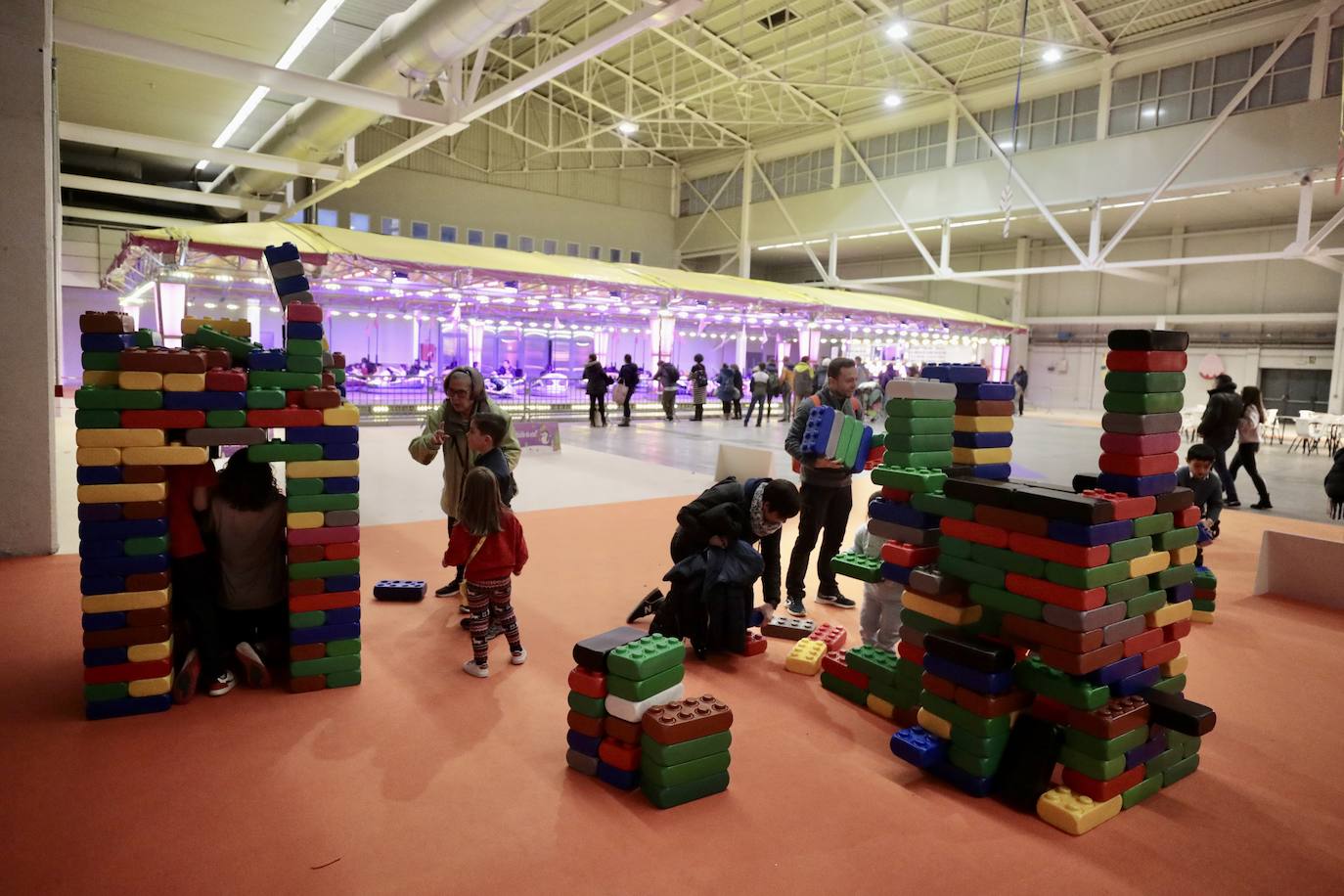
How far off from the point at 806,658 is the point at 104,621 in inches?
123

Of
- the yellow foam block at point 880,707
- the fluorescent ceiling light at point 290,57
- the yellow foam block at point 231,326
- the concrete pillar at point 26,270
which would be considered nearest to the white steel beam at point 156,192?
the fluorescent ceiling light at point 290,57

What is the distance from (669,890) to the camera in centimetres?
219

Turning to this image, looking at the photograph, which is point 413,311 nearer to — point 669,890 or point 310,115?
point 310,115

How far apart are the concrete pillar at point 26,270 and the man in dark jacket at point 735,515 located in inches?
182

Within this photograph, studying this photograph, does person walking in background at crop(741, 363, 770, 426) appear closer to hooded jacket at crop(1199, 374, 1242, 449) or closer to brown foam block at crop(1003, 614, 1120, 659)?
hooded jacket at crop(1199, 374, 1242, 449)

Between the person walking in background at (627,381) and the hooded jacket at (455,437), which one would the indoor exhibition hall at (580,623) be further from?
the person walking in background at (627,381)

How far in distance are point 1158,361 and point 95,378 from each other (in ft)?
13.6

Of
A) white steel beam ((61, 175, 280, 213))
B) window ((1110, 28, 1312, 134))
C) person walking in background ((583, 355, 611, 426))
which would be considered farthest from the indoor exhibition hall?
window ((1110, 28, 1312, 134))

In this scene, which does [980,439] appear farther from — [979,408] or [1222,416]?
[1222,416]

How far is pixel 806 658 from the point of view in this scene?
3.86 m

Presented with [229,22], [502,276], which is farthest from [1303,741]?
[502,276]

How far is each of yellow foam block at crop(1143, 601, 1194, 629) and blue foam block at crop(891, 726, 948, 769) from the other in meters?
0.94

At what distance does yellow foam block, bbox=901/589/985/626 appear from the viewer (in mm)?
3074

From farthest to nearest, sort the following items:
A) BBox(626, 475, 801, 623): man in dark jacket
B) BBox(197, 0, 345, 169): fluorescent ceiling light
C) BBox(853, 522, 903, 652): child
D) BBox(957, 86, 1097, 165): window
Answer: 1. BBox(957, 86, 1097, 165): window
2. BBox(197, 0, 345, 169): fluorescent ceiling light
3. BBox(853, 522, 903, 652): child
4. BBox(626, 475, 801, 623): man in dark jacket
